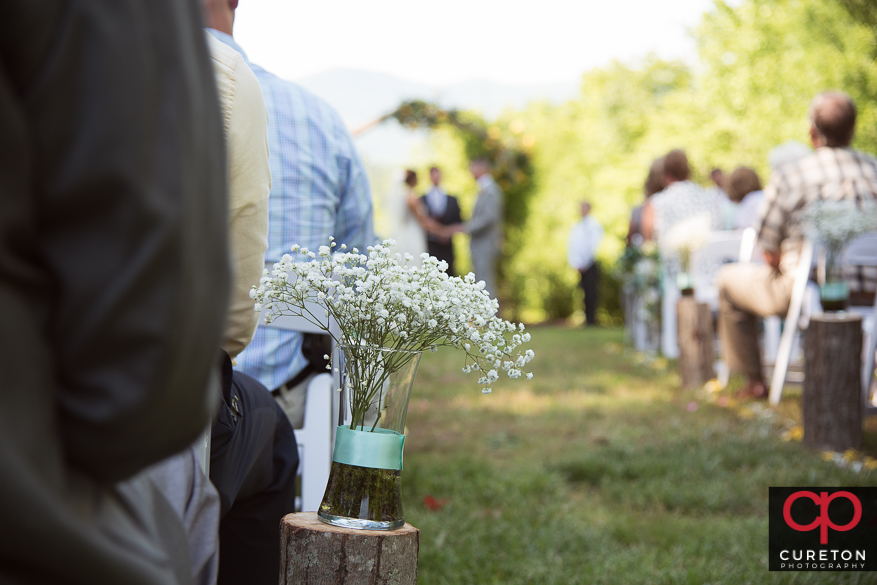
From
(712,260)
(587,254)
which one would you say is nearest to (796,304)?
(712,260)

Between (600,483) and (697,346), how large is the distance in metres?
2.66

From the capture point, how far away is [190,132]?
65cm

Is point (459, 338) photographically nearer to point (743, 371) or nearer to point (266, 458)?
point (266, 458)

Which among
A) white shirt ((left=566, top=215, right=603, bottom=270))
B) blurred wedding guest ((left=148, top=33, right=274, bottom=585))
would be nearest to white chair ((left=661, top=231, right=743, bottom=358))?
blurred wedding guest ((left=148, top=33, right=274, bottom=585))

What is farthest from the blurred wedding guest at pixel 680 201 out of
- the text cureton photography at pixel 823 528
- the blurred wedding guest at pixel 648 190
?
the text cureton photography at pixel 823 528

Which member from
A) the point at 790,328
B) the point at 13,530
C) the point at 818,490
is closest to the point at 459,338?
the point at 13,530

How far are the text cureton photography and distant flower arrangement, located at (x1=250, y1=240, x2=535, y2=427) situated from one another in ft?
5.44

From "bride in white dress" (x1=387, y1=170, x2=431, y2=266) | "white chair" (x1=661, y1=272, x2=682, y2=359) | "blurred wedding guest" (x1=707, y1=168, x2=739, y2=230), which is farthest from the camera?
"bride in white dress" (x1=387, y1=170, x2=431, y2=266)

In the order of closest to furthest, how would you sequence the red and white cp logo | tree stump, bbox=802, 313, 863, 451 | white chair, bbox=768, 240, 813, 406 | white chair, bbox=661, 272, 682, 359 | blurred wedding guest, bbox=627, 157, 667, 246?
the red and white cp logo
tree stump, bbox=802, 313, 863, 451
white chair, bbox=768, 240, 813, 406
white chair, bbox=661, 272, 682, 359
blurred wedding guest, bbox=627, 157, 667, 246

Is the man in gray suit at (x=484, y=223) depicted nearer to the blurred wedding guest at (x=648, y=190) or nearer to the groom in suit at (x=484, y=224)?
the groom in suit at (x=484, y=224)

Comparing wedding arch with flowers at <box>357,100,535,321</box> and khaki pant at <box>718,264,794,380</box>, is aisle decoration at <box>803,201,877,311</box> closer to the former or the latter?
khaki pant at <box>718,264,794,380</box>

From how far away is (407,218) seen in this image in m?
11.3

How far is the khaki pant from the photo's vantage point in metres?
4.67

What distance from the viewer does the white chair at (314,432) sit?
204 cm
